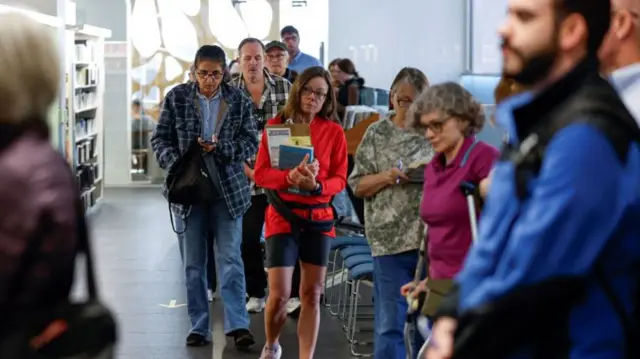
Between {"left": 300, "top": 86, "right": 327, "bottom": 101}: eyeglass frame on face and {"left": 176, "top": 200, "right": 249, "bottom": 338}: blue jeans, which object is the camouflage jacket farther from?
{"left": 176, "top": 200, "right": 249, "bottom": 338}: blue jeans

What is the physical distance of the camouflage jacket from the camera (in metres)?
5.00

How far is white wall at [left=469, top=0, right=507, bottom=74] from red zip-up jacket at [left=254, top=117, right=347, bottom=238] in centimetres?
534

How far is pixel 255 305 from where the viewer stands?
307 inches

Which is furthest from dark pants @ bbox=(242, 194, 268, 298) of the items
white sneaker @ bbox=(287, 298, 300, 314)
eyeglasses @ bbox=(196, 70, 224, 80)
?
eyeglasses @ bbox=(196, 70, 224, 80)

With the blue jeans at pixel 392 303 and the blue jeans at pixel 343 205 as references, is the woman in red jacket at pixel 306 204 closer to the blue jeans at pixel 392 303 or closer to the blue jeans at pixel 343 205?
the blue jeans at pixel 392 303

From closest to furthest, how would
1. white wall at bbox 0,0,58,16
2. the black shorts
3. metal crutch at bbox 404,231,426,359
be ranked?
1. metal crutch at bbox 404,231,426,359
2. the black shorts
3. white wall at bbox 0,0,58,16

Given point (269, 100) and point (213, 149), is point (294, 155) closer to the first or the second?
point (213, 149)

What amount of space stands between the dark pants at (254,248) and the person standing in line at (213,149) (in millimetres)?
972

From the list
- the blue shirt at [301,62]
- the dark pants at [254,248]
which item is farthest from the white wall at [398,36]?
the dark pants at [254,248]

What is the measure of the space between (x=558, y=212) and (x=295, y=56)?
7984 millimetres

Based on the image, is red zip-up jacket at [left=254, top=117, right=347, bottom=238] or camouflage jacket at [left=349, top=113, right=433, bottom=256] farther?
red zip-up jacket at [left=254, top=117, right=347, bottom=238]

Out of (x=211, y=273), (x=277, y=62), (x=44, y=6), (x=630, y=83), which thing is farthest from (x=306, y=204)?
(x=44, y=6)

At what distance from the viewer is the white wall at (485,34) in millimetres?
11266

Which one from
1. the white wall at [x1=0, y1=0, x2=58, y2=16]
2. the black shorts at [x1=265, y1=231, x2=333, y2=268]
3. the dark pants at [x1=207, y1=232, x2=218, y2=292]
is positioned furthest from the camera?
the white wall at [x1=0, y1=0, x2=58, y2=16]
